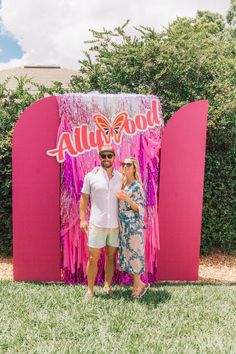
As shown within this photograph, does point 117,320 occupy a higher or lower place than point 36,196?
lower

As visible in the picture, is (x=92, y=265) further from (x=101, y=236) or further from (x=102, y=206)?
(x=102, y=206)

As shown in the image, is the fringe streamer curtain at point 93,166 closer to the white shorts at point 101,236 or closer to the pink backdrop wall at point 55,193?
the pink backdrop wall at point 55,193

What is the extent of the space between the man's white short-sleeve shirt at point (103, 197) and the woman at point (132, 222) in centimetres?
9

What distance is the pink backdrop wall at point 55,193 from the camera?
17.6 ft

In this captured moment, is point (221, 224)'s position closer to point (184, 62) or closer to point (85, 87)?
point (184, 62)

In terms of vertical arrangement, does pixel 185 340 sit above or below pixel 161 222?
below

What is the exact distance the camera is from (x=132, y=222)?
4738 millimetres

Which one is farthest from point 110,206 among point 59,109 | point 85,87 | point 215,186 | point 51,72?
point 51,72

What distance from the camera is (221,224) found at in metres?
7.13

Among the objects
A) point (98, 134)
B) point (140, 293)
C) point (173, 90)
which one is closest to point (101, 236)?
point (140, 293)

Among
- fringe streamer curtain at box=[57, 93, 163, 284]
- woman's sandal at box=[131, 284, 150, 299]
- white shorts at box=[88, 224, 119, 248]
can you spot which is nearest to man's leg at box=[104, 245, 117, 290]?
white shorts at box=[88, 224, 119, 248]

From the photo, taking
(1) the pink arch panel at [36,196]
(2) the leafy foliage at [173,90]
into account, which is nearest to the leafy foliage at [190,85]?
(2) the leafy foliage at [173,90]

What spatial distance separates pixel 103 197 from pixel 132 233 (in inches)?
20.3

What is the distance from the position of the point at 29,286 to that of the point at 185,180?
2325 mm
